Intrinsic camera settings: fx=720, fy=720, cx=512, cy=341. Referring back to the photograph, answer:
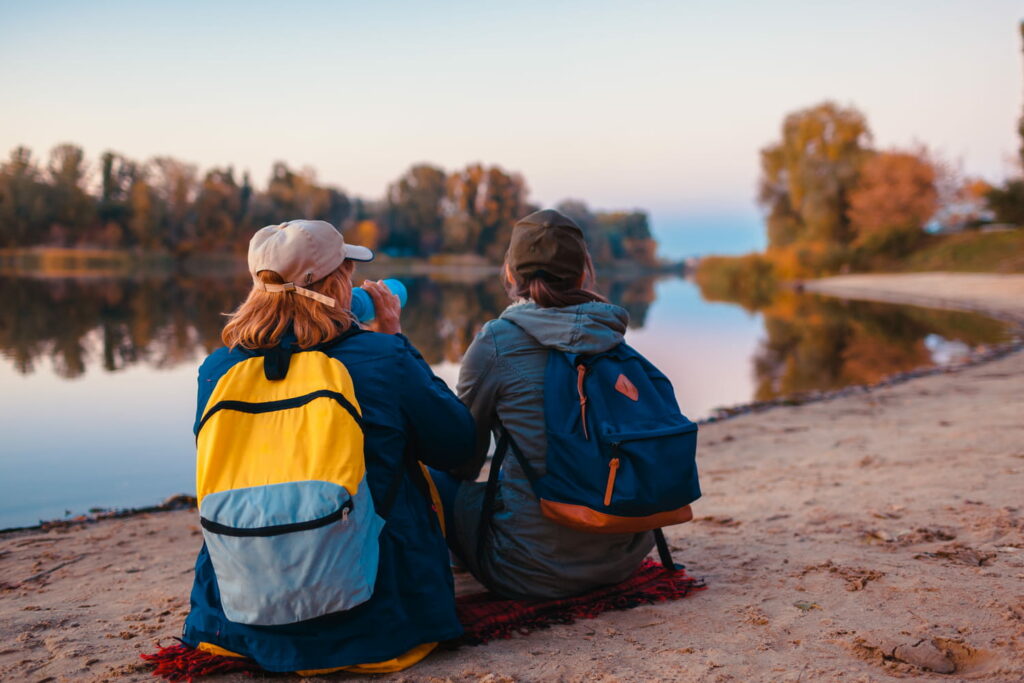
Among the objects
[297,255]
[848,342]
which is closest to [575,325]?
[297,255]

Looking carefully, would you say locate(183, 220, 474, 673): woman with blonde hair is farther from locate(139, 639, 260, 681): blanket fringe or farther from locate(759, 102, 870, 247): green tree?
locate(759, 102, 870, 247): green tree

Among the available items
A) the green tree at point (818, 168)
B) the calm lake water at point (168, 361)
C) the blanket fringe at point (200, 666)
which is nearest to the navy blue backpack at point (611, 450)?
the blanket fringe at point (200, 666)

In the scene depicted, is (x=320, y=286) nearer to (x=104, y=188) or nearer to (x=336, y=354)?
(x=336, y=354)

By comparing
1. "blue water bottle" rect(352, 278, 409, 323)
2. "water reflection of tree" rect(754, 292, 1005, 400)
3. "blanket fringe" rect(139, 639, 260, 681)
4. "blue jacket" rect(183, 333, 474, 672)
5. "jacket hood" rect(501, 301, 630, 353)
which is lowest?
"water reflection of tree" rect(754, 292, 1005, 400)

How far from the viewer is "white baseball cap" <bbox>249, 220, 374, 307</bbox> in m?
2.05

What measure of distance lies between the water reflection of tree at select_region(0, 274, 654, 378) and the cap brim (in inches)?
349

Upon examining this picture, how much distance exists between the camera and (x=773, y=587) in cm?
276

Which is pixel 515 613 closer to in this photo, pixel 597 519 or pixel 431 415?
pixel 597 519

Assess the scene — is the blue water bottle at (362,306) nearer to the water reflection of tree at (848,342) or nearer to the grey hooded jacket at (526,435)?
the grey hooded jacket at (526,435)

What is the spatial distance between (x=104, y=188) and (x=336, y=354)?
209 ft

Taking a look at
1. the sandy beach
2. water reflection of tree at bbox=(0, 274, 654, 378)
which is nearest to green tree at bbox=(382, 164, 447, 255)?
water reflection of tree at bbox=(0, 274, 654, 378)

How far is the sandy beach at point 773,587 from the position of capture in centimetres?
211

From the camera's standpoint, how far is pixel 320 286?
213cm

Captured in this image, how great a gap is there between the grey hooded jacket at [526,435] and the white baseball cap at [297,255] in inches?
21.6
